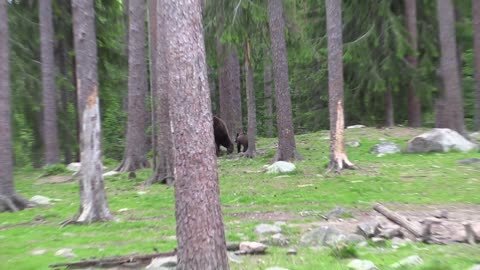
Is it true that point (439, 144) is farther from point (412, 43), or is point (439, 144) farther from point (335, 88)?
point (412, 43)

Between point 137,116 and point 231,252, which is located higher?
point 137,116

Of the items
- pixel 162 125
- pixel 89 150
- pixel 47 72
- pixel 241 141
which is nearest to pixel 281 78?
pixel 162 125

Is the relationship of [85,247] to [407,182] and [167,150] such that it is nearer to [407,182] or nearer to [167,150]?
[167,150]

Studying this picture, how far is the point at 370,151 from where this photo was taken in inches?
710

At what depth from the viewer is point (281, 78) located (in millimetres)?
16609

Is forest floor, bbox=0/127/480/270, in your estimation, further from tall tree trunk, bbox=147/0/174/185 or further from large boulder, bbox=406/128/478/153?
tall tree trunk, bbox=147/0/174/185

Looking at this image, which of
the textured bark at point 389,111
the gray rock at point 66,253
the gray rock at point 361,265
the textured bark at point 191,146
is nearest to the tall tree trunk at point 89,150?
the gray rock at point 66,253

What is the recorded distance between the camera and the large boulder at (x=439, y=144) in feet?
56.3

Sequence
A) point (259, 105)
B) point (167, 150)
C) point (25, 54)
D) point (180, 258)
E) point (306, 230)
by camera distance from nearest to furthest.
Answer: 1. point (180, 258)
2. point (306, 230)
3. point (167, 150)
4. point (25, 54)
5. point (259, 105)

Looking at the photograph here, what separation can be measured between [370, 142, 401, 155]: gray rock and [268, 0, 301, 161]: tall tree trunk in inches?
111

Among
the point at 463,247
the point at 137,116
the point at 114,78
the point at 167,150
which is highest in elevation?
the point at 114,78

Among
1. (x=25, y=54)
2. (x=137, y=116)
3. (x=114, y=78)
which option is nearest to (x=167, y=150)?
(x=137, y=116)

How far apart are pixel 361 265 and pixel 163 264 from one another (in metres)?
2.39

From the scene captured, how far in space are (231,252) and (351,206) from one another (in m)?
3.92
